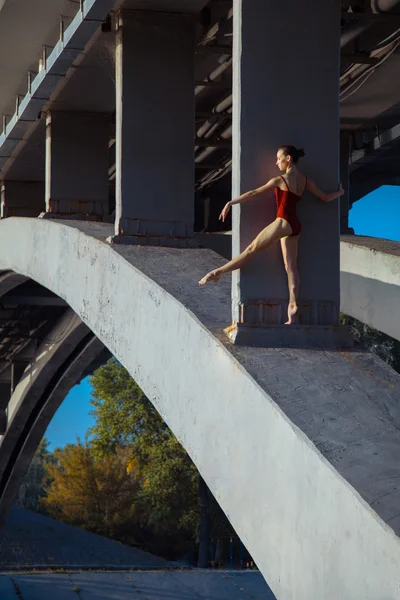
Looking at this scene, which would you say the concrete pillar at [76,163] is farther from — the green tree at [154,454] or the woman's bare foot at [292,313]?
the green tree at [154,454]

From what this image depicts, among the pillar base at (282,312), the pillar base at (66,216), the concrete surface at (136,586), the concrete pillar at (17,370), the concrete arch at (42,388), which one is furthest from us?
the concrete pillar at (17,370)

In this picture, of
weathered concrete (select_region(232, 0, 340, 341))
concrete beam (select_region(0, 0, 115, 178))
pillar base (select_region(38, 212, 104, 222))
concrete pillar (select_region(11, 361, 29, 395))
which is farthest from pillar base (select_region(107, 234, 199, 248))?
concrete pillar (select_region(11, 361, 29, 395))

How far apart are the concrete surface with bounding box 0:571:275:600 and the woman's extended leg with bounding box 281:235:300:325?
1842 cm

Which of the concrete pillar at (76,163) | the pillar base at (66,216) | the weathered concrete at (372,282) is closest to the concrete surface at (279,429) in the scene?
the weathered concrete at (372,282)

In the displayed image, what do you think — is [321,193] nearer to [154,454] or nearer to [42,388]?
[42,388]

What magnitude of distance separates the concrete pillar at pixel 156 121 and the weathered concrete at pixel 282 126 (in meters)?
3.03

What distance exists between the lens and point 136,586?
25.2 metres

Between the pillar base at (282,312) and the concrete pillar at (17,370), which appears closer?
the pillar base at (282,312)

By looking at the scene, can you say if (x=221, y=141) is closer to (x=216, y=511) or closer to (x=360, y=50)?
(x=360, y=50)

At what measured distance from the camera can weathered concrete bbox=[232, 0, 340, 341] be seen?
614 cm

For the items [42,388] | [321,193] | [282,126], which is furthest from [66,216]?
[42,388]

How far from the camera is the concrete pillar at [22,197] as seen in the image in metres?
17.5

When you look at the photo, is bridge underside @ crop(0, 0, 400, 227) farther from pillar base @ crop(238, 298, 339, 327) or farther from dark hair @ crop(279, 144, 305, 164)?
pillar base @ crop(238, 298, 339, 327)

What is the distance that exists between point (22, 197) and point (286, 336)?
12249 millimetres
